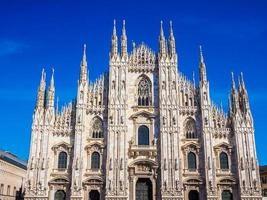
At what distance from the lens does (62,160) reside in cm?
4131

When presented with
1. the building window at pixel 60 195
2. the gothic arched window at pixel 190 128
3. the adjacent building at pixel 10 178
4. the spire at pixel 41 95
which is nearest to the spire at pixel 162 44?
the gothic arched window at pixel 190 128

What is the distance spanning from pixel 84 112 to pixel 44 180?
9046 millimetres

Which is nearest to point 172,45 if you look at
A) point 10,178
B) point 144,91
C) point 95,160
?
point 144,91

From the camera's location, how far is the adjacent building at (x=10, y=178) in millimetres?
48750

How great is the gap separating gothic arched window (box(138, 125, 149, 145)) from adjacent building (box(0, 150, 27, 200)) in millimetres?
17454

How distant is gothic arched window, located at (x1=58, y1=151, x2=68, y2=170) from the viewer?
41.0 m

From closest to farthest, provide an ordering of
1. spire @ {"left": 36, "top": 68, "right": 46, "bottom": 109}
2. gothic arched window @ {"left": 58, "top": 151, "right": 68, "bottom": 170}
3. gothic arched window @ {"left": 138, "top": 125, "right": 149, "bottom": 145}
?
1. gothic arched window @ {"left": 58, "top": 151, "right": 68, "bottom": 170}
2. gothic arched window @ {"left": 138, "top": 125, "right": 149, "bottom": 145}
3. spire @ {"left": 36, "top": 68, "right": 46, "bottom": 109}

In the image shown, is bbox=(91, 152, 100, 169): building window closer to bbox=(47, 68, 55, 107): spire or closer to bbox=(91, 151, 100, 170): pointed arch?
bbox=(91, 151, 100, 170): pointed arch

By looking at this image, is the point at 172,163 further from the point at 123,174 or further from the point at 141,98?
the point at 141,98

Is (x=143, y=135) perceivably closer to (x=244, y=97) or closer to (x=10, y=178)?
(x=244, y=97)

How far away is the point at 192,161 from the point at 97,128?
12021 mm

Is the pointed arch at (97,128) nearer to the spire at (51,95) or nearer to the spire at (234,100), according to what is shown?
the spire at (51,95)

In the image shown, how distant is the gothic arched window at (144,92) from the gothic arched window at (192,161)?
800 cm

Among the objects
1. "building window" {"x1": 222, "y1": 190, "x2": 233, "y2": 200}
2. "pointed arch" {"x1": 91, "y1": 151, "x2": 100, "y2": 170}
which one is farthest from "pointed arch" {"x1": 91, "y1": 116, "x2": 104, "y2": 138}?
"building window" {"x1": 222, "y1": 190, "x2": 233, "y2": 200}
